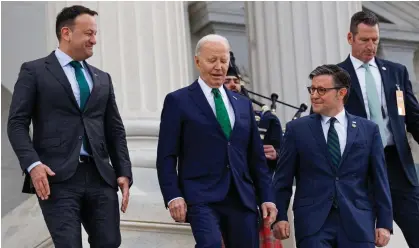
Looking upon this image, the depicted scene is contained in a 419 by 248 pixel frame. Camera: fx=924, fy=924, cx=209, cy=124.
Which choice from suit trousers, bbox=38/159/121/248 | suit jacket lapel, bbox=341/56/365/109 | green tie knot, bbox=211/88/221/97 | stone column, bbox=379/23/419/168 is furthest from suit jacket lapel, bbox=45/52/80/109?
stone column, bbox=379/23/419/168

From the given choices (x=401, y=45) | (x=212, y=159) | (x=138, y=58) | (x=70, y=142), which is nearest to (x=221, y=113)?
(x=212, y=159)

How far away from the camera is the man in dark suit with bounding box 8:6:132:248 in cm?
493

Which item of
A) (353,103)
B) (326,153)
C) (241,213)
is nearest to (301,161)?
(326,153)

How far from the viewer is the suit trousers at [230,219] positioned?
4914 mm

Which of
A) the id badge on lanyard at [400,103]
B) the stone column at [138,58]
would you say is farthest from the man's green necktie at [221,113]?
the stone column at [138,58]

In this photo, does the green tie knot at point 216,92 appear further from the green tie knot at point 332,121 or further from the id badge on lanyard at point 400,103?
the id badge on lanyard at point 400,103

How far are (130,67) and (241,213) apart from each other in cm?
297

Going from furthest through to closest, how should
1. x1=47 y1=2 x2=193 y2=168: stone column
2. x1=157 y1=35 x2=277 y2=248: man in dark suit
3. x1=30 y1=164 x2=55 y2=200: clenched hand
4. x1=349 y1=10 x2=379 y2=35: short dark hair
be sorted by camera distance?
x1=47 y1=2 x2=193 y2=168: stone column < x1=349 y1=10 x2=379 y2=35: short dark hair < x1=157 y1=35 x2=277 y2=248: man in dark suit < x1=30 y1=164 x2=55 y2=200: clenched hand

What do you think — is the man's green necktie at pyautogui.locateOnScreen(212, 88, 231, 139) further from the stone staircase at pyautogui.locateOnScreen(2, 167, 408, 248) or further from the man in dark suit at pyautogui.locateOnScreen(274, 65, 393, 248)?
the stone staircase at pyautogui.locateOnScreen(2, 167, 408, 248)

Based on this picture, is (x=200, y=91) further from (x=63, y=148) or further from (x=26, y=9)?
(x=26, y=9)

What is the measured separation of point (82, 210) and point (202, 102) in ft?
2.94

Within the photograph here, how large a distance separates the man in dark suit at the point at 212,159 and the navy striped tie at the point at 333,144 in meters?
0.40

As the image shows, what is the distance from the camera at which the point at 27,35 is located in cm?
880

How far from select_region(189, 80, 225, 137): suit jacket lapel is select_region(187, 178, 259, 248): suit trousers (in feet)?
1.14
